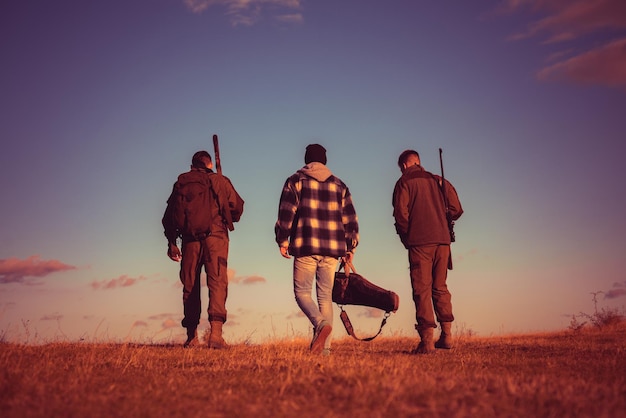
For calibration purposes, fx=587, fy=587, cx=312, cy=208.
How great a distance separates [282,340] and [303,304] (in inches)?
164

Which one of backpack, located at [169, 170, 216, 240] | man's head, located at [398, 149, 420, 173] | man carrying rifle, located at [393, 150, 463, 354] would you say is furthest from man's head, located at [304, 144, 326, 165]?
backpack, located at [169, 170, 216, 240]

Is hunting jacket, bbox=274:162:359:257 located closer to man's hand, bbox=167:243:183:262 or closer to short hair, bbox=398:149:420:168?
short hair, bbox=398:149:420:168

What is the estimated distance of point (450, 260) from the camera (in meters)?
8.95

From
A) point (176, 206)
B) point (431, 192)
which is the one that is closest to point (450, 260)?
point (431, 192)

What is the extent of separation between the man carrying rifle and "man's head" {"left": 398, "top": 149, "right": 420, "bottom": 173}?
0.51 feet

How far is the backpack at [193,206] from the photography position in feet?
28.5

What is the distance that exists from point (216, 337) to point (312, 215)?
242cm

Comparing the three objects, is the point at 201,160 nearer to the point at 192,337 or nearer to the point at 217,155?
the point at 217,155

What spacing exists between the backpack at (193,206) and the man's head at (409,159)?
2963 millimetres

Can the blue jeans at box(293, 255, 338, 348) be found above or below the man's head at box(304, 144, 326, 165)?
below

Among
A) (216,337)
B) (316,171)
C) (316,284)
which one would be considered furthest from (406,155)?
(216,337)

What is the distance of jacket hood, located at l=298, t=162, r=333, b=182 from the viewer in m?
7.95

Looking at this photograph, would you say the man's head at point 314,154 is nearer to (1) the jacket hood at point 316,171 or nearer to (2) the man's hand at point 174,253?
(1) the jacket hood at point 316,171

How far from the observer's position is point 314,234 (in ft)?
25.4
